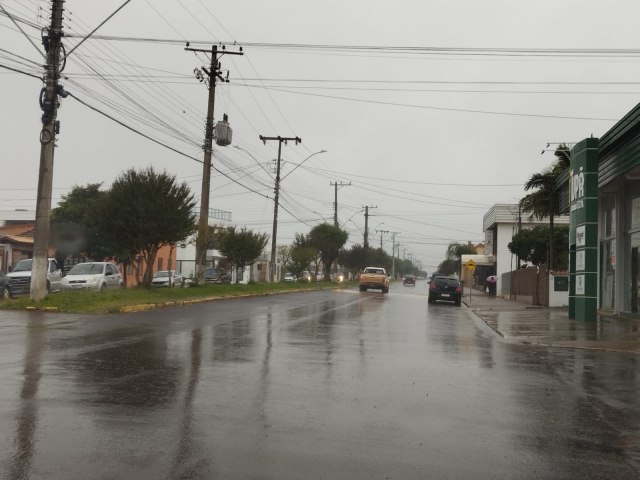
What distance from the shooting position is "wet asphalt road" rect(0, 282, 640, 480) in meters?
5.25

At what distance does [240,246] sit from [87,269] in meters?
14.2

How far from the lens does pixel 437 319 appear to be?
22.9m

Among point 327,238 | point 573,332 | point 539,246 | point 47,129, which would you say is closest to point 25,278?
point 47,129

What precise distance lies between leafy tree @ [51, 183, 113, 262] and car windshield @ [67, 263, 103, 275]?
474 centimetres

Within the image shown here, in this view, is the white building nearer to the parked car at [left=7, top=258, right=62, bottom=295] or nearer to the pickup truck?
the pickup truck

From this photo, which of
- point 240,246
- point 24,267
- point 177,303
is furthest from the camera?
point 240,246

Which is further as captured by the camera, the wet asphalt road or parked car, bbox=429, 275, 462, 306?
parked car, bbox=429, 275, 462, 306

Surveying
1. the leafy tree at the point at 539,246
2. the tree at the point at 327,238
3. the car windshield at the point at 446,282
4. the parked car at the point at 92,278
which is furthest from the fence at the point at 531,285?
the tree at the point at 327,238

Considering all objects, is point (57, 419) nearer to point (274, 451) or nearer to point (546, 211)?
point (274, 451)

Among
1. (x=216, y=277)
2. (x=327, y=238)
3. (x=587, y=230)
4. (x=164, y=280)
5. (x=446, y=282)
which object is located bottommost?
(x=164, y=280)

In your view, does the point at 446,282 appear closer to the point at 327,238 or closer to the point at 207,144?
the point at 207,144

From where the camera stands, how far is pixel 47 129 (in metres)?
21.2

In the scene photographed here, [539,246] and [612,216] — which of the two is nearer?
[612,216]

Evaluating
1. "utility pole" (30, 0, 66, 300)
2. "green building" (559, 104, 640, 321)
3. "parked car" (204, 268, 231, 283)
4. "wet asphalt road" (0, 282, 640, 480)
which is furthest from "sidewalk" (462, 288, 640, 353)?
"parked car" (204, 268, 231, 283)
